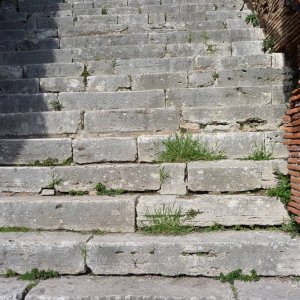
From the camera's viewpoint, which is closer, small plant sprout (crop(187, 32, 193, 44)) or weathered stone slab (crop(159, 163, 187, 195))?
weathered stone slab (crop(159, 163, 187, 195))

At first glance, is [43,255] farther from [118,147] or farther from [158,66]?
[158,66]

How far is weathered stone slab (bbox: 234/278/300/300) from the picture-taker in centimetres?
268

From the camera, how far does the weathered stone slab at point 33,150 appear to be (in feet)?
13.5

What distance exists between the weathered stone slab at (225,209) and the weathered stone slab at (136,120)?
1.29 metres

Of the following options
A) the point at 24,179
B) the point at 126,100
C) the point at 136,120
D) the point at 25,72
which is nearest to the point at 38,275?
the point at 24,179

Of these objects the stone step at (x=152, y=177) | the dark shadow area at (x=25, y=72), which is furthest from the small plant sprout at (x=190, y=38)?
the stone step at (x=152, y=177)

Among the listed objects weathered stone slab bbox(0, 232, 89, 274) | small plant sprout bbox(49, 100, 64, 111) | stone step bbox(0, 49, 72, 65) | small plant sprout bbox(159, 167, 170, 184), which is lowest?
weathered stone slab bbox(0, 232, 89, 274)

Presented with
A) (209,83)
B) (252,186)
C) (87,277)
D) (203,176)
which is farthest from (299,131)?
(209,83)

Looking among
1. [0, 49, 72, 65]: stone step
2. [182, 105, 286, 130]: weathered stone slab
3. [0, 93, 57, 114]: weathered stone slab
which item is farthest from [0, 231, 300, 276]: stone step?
[0, 49, 72, 65]: stone step

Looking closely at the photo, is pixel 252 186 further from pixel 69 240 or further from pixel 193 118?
pixel 69 240

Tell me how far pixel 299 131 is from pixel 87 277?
6.83 ft

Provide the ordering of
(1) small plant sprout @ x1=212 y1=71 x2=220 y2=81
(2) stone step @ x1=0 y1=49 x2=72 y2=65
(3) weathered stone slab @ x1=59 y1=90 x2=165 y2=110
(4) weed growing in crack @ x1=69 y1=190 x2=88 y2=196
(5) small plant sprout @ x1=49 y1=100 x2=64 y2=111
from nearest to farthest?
(4) weed growing in crack @ x1=69 y1=190 x2=88 y2=196, (3) weathered stone slab @ x1=59 y1=90 x2=165 y2=110, (5) small plant sprout @ x1=49 y1=100 x2=64 y2=111, (1) small plant sprout @ x1=212 y1=71 x2=220 y2=81, (2) stone step @ x1=0 y1=49 x2=72 y2=65

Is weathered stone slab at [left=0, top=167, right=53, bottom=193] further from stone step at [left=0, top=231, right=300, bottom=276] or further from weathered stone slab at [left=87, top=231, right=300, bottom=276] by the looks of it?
weathered stone slab at [left=87, top=231, right=300, bottom=276]

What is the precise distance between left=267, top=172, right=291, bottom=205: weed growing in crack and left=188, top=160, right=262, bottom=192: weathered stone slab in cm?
16
